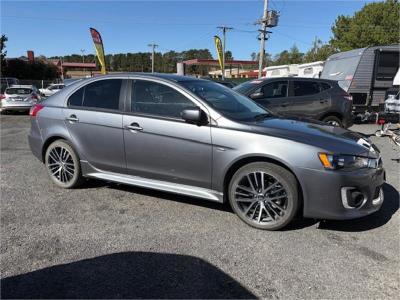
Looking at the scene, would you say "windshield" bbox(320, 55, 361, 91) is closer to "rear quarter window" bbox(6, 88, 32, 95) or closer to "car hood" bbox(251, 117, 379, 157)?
"car hood" bbox(251, 117, 379, 157)

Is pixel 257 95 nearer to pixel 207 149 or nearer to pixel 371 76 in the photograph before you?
pixel 207 149

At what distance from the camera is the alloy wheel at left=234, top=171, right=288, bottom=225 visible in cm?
387

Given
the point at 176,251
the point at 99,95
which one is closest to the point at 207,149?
the point at 176,251

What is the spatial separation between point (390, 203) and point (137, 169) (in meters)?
3.21

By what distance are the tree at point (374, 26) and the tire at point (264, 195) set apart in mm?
40691

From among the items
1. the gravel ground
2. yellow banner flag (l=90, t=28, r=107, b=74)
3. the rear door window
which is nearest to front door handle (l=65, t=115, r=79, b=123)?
the rear door window

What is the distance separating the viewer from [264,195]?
12.9ft

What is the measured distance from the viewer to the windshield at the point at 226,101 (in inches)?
172

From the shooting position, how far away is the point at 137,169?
15.2ft

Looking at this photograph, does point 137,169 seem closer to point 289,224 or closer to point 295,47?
point 289,224

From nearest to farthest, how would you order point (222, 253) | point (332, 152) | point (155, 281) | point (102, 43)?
point (155, 281) → point (222, 253) → point (332, 152) → point (102, 43)

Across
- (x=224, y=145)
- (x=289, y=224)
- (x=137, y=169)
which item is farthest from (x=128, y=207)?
(x=289, y=224)

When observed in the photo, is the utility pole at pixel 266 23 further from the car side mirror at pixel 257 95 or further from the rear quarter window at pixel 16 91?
the car side mirror at pixel 257 95

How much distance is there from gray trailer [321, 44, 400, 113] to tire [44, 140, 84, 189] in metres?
11.4
